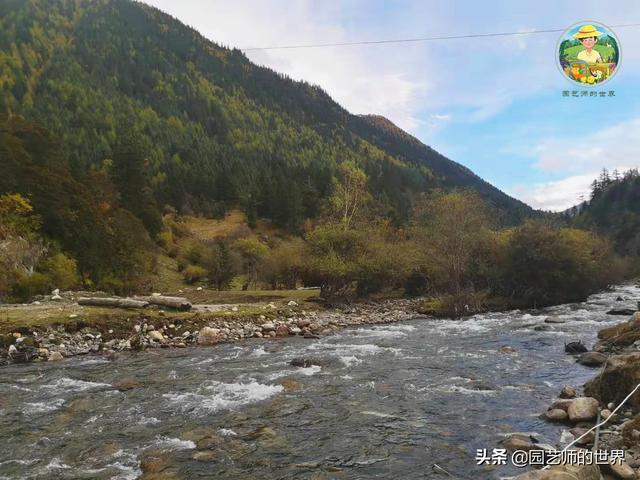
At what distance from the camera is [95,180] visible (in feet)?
149

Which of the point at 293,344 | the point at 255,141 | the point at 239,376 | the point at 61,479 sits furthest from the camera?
the point at 255,141

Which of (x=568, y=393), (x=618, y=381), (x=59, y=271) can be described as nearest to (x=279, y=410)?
(x=568, y=393)

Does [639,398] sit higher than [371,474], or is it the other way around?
[639,398]

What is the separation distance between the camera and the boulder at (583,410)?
1009 centimetres

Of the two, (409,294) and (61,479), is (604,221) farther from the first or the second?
(61,479)

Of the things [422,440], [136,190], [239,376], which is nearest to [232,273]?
[136,190]

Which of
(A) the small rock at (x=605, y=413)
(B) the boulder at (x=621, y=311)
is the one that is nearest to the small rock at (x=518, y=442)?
(A) the small rock at (x=605, y=413)

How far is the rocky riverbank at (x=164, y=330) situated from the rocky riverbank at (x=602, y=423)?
47.1ft

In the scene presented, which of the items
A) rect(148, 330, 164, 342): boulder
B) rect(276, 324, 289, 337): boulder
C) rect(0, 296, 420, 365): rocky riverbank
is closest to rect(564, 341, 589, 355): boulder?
rect(0, 296, 420, 365): rocky riverbank

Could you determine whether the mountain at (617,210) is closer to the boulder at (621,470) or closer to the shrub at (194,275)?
the shrub at (194,275)

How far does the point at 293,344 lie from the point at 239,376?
6461 mm

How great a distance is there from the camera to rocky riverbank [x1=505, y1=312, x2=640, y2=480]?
688cm

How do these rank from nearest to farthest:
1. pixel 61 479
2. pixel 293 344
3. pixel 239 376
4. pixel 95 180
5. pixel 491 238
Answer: pixel 61 479
pixel 239 376
pixel 293 344
pixel 491 238
pixel 95 180

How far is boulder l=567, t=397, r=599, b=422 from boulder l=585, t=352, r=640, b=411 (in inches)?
25.3
